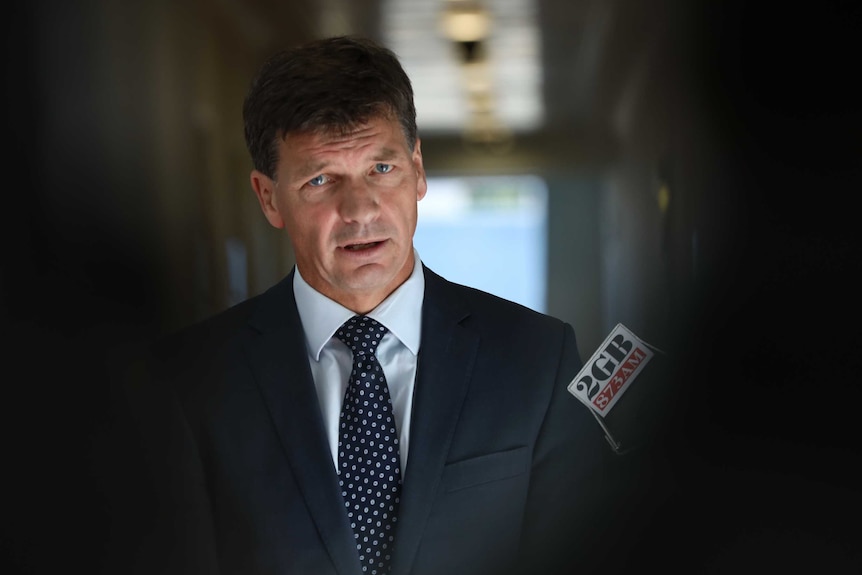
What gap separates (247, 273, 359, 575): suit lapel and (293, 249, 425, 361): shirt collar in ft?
0.04

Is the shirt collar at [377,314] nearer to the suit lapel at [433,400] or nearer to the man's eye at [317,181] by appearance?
the suit lapel at [433,400]

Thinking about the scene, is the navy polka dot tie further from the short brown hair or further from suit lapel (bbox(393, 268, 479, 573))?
the short brown hair

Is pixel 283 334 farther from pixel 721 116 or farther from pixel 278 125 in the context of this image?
pixel 721 116

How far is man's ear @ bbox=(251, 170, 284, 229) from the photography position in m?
1.19

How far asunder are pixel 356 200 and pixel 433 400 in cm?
24

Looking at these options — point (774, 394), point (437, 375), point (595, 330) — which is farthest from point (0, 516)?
point (774, 394)

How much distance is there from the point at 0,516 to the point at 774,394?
932 millimetres

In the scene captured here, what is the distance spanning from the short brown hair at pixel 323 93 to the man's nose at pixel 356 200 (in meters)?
0.06

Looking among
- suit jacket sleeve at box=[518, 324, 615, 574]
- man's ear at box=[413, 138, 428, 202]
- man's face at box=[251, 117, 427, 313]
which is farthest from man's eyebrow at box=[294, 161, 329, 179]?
suit jacket sleeve at box=[518, 324, 615, 574]

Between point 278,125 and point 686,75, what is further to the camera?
point 686,75

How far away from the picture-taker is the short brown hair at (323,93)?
112cm

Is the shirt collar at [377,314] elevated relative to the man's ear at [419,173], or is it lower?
lower

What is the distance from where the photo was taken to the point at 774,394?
50.3 inches

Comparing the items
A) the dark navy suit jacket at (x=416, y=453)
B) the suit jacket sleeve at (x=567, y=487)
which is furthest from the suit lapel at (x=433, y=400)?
the suit jacket sleeve at (x=567, y=487)
